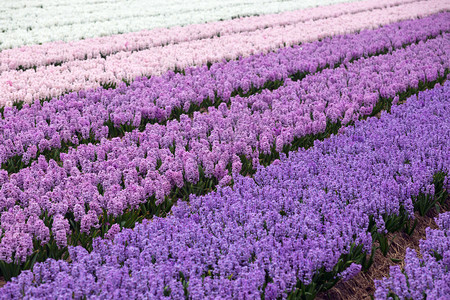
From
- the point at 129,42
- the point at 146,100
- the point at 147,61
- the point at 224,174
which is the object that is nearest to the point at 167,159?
the point at 224,174

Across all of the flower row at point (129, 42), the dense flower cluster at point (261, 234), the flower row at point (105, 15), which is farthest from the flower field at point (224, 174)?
the flower row at point (105, 15)

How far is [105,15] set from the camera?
20109 mm

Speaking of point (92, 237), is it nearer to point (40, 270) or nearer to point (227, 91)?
point (40, 270)

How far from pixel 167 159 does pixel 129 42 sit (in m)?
9.03

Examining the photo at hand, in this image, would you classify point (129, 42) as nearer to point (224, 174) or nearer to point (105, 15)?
point (105, 15)

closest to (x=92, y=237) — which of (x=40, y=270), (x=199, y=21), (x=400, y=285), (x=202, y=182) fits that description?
(x=40, y=270)

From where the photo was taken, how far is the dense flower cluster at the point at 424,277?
331 centimetres

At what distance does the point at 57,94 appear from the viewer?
867 centimetres

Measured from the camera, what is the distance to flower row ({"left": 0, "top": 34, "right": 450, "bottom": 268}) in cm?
448

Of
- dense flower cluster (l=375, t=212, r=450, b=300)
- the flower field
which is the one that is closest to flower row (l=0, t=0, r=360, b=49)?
the flower field

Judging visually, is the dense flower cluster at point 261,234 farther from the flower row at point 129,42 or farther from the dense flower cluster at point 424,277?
the flower row at point 129,42

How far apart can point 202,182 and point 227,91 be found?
371cm

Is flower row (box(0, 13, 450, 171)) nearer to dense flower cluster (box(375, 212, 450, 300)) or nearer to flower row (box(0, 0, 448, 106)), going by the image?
Answer: flower row (box(0, 0, 448, 106))

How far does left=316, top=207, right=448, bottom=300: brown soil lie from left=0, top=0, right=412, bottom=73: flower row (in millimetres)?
9956
